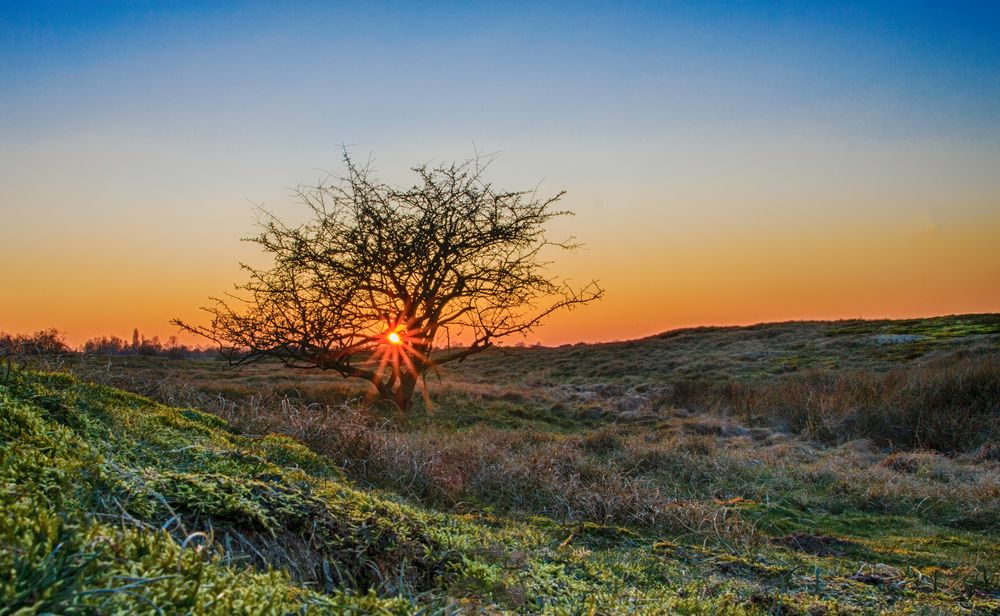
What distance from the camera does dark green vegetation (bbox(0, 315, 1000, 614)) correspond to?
148 centimetres

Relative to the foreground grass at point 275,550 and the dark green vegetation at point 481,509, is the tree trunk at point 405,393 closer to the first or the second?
the dark green vegetation at point 481,509

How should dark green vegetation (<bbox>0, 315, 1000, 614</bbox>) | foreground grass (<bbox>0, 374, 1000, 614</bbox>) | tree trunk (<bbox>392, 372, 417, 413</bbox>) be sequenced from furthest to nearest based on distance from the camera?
tree trunk (<bbox>392, 372, 417, 413</bbox>), dark green vegetation (<bbox>0, 315, 1000, 614</bbox>), foreground grass (<bbox>0, 374, 1000, 614</bbox>)

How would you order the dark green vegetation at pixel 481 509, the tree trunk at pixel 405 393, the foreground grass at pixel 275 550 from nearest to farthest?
the foreground grass at pixel 275 550 → the dark green vegetation at pixel 481 509 → the tree trunk at pixel 405 393

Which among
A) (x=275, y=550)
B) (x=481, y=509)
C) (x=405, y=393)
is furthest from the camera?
(x=405, y=393)

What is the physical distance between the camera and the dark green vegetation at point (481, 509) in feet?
4.85

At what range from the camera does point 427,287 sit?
53.0ft

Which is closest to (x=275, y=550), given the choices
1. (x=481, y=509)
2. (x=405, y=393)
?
(x=481, y=509)

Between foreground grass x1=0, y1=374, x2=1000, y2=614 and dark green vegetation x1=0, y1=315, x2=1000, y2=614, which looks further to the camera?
dark green vegetation x1=0, y1=315, x2=1000, y2=614

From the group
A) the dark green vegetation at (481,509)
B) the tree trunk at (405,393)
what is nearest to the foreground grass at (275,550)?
the dark green vegetation at (481,509)

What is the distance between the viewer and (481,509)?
5734 mm

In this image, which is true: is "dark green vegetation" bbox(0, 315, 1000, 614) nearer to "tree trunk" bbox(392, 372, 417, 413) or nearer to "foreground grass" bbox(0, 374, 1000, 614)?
"foreground grass" bbox(0, 374, 1000, 614)

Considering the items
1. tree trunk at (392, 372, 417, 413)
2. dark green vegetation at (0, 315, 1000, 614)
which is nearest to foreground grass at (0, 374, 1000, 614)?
dark green vegetation at (0, 315, 1000, 614)

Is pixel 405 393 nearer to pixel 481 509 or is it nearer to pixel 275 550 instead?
pixel 481 509

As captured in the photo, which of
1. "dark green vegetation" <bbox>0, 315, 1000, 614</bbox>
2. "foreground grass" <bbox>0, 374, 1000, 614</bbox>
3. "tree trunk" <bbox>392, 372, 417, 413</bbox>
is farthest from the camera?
"tree trunk" <bbox>392, 372, 417, 413</bbox>
